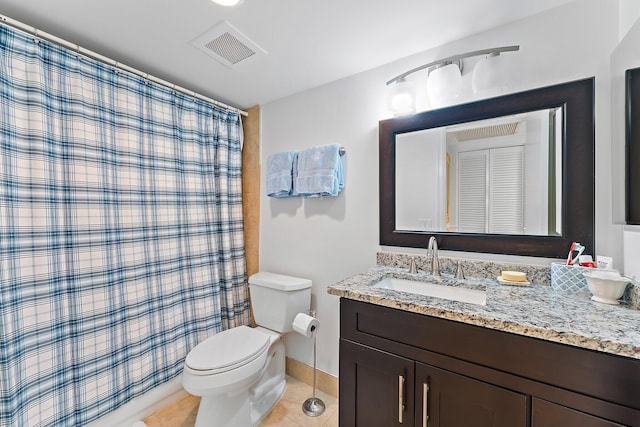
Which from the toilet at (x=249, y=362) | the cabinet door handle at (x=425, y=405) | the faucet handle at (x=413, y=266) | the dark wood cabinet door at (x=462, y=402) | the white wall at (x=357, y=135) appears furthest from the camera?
the faucet handle at (x=413, y=266)

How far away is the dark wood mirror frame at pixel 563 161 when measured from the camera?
3.59ft

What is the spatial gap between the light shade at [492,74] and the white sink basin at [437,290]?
96 cm

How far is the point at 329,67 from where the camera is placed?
64.4 inches

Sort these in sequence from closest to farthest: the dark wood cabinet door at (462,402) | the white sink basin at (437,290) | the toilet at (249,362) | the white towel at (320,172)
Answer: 1. the dark wood cabinet door at (462,402)
2. the white sink basin at (437,290)
3. the toilet at (249,362)
4. the white towel at (320,172)

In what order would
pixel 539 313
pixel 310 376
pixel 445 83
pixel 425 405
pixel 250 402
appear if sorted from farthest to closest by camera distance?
pixel 310 376 < pixel 250 402 < pixel 445 83 < pixel 425 405 < pixel 539 313

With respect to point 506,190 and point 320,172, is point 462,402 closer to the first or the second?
point 506,190

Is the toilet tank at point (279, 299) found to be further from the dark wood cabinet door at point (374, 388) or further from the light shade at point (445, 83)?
the light shade at point (445, 83)

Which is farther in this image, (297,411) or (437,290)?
(297,411)

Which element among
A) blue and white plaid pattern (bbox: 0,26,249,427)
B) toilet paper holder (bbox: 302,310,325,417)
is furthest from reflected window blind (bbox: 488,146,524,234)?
blue and white plaid pattern (bbox: 0,26,249,427)

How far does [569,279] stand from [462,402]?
2.13 ft

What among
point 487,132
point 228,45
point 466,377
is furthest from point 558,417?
point 228,45

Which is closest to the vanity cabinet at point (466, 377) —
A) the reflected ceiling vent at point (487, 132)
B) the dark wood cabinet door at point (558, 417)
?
the dark wood cabinet door at point (558, 417)

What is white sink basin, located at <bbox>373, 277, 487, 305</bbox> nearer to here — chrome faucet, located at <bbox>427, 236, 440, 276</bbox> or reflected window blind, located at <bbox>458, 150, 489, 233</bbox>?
chrome faucet, located at <bbox>427, 236, 440, 276</bbox>

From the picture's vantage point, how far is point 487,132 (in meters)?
1.31
